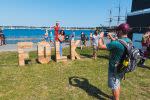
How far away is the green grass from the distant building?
28.6ft

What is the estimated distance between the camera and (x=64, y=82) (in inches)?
307

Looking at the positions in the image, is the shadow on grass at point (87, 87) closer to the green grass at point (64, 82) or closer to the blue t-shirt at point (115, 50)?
the green grass at point (64, 82)

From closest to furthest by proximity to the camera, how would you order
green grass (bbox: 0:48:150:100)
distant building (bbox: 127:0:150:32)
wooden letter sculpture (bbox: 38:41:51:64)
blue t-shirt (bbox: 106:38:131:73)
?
blue t-shirt (bbox: 106:38:131:73) < green grass (bbox: 0:48:150:100) < wooden letter sculpture (bbox: 38:41:51:64) < distant building (bbox: 127:0:150:32)

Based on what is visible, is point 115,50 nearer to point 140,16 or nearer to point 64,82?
point 64,82

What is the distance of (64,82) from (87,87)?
90 centimetres

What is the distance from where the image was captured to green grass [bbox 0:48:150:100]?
21.7ft

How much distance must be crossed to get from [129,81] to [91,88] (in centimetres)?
166

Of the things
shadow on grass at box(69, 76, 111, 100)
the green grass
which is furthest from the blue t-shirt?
the green grass

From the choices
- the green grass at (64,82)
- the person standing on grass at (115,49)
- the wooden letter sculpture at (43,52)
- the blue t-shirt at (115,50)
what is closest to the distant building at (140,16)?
the green grass at (64,82)

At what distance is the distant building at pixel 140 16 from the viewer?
709 inches

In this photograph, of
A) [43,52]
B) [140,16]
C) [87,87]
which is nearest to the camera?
[87,87]

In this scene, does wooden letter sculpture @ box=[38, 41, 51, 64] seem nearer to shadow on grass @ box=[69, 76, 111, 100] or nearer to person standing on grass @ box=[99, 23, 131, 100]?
shadow on grass @ box=[69, 76, 111, 100]

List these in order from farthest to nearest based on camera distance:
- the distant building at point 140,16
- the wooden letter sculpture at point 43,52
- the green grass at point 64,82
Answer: the distant building at point 140,16, the wooden letter sculpture at point 43,52, the green grass at point 64,82

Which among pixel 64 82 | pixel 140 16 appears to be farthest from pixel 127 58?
pixel 140 16
